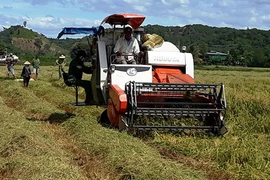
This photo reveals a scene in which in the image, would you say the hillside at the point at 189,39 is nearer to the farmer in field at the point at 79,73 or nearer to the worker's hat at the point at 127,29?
the farmer in field at the point at 79,73

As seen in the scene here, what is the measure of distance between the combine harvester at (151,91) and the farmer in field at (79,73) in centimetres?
32

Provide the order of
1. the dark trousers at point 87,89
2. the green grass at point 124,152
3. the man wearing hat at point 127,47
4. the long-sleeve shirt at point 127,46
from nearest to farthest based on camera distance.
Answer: the green grass at point 124,152, the man wearing hat at point 127,47, the long-sleeve shirt at point 127,46, the dark trousers at point 87,89

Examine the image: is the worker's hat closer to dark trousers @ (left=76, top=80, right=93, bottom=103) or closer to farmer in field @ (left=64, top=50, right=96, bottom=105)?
farmer in field @ (left=64, top=50, right=96, bottom=105)

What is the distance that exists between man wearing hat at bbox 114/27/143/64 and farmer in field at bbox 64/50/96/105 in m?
1.22

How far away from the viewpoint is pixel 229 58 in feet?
303

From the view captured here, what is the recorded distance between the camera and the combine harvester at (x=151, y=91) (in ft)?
26.8

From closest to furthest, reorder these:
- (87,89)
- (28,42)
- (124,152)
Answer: (124,152)
(87,89)
(28,42)

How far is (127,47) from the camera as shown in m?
9.82

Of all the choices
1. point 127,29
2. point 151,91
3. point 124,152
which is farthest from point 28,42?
point 124,152

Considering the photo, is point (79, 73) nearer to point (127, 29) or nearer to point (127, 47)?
point (127, 47)

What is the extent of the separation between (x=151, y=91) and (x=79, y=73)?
2.69 meters

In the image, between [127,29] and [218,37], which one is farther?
[218,37]

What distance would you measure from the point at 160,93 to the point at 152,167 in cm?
338

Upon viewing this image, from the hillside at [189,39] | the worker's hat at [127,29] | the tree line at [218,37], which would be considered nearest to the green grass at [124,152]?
the worker's hat at [127,29]
